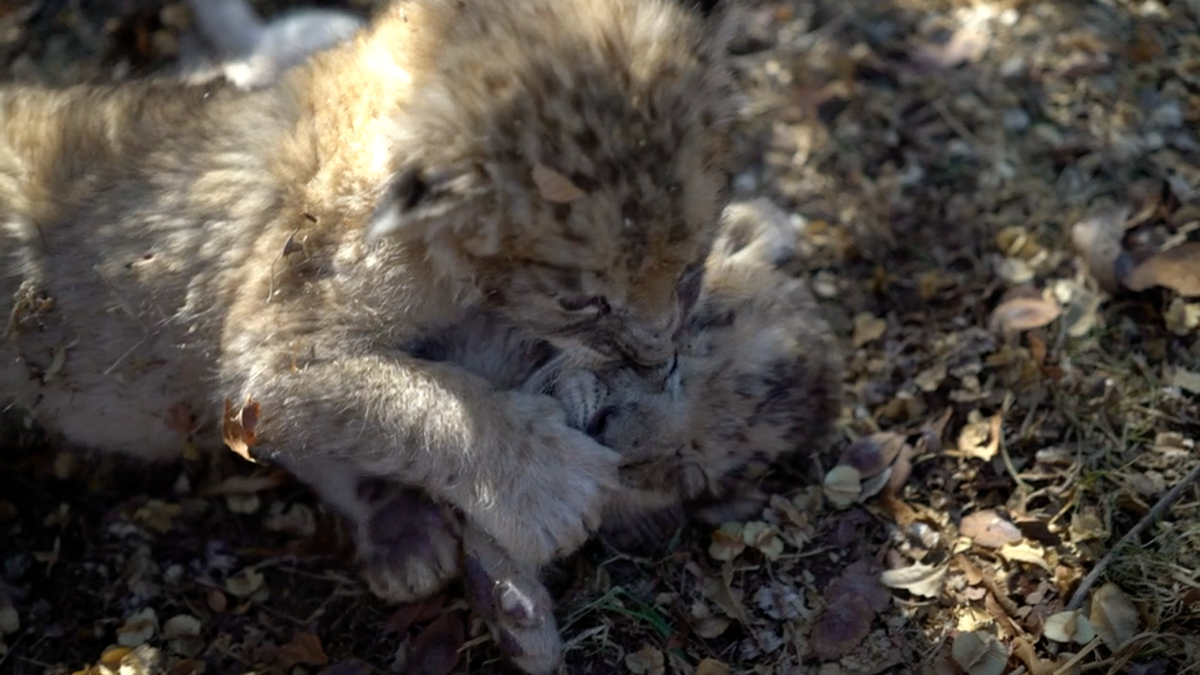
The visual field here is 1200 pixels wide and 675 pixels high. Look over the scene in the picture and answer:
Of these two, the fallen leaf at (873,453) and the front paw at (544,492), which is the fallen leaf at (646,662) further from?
the fallen leaf at (873,453)

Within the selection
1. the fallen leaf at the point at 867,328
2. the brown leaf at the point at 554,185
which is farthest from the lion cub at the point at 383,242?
the fallen leaf at the point at 867,328

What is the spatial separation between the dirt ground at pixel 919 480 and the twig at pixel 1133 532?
15mm

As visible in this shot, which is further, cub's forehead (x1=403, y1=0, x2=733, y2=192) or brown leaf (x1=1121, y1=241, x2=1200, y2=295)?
brown leaf (x1=1121, y1=241, x2=1200, y2=295)

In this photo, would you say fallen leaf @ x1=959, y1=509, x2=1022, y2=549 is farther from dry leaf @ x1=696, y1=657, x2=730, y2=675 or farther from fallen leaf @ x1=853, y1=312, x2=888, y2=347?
dry leaf @ x1=696, y1=657, x2=730, y2=675

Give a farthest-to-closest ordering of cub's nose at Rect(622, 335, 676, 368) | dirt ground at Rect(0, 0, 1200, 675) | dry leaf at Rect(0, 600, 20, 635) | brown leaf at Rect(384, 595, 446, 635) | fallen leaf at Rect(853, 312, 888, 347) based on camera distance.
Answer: fallen leaf at Rect(853, 312, 888, 347) → dry leaf at Rect(0, 600, 20, 635) → brown leaf at Rect(384, 595, 446, 635) → dirt ground at Rect(0, 0, 1200, 675) → cub's nose at Rect(622, 335, 676, 368)

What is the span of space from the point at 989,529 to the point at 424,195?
215 centimetres

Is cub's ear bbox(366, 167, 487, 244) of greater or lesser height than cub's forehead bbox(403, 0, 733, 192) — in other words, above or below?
below

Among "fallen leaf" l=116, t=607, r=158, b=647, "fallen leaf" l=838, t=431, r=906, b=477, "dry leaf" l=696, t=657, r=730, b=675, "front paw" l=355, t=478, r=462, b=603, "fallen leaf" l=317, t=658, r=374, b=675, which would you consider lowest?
"dry leaf" l=696, t=657, r=730, b=675

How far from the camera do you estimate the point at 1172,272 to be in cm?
421

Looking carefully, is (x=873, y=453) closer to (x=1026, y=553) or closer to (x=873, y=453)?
(x=873, y=453)

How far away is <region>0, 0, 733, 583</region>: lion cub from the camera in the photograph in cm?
296

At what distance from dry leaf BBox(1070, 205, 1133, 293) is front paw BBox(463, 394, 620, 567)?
6.83ft

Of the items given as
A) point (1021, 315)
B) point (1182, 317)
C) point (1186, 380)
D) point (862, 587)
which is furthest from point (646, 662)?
point (1182, 317)

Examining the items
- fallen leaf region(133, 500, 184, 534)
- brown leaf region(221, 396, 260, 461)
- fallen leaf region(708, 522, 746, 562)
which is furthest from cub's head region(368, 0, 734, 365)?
fallen leaf region(133, 500, 184, 534)
